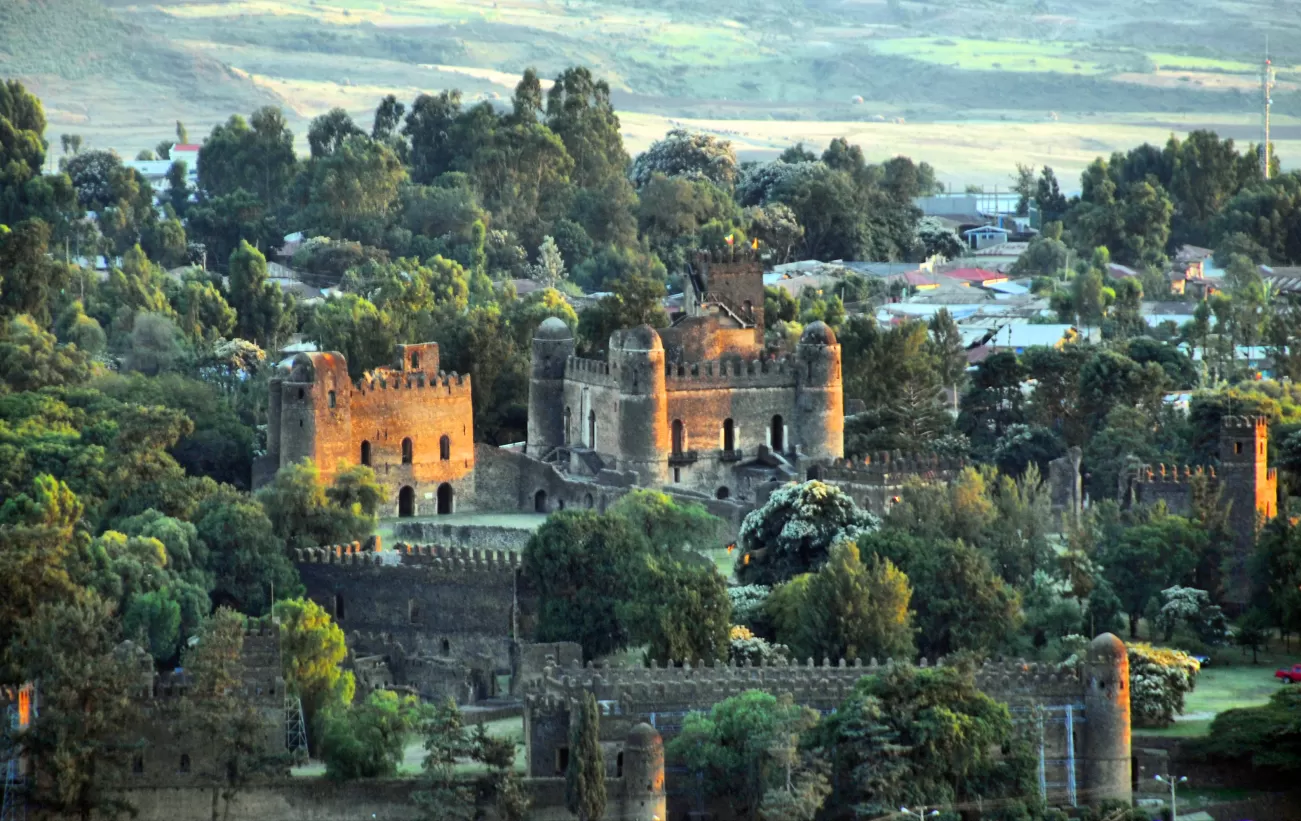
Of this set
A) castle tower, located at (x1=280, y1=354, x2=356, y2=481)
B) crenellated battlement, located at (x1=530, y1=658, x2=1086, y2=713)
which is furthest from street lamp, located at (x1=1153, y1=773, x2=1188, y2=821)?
castle tower, located at (x1=280, y1=354, x2=356, y2=481)

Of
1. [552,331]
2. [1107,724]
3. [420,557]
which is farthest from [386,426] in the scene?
[1107,724]

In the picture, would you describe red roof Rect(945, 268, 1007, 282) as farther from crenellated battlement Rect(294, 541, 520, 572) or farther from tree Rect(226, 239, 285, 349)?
crenellated battlement Rect(294, 541, 520, 572)

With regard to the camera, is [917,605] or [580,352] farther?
[580,352]

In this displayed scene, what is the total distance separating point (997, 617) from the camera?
70.6 metres

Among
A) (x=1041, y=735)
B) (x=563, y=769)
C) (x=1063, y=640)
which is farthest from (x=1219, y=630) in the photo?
(x=563, y=769)

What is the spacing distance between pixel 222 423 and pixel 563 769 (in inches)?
961

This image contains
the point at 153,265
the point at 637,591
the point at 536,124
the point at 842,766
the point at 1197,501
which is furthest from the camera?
the point at 536,124

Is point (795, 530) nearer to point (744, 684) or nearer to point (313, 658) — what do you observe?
point (313, 658)

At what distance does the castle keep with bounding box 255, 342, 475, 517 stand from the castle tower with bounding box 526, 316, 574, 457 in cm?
170

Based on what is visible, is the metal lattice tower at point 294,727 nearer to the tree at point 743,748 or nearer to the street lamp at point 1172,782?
the tree at point 743,748

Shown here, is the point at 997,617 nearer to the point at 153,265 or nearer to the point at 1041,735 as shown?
the point at 1041,735

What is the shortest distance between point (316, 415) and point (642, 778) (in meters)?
22.0

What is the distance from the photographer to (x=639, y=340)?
82.9 m

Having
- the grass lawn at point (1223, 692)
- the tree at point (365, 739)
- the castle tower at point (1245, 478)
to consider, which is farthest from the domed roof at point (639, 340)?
the tree at point (365, 739)
